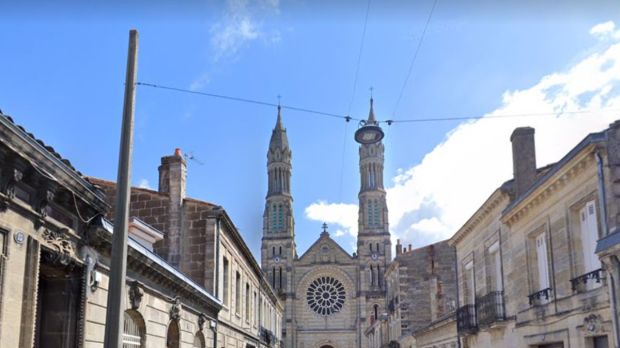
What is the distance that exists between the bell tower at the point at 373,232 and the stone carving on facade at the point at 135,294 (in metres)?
56.7

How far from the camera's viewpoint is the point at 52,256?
8492 mm

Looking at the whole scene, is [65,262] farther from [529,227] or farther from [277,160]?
[277,160]

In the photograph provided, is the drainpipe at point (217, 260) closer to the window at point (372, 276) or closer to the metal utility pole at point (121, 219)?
the metal utility pole at point (121, 219)

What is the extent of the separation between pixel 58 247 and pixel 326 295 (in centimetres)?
6606

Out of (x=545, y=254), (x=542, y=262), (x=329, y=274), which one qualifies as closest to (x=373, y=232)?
(x=329, y=274)

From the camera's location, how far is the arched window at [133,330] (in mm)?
12039

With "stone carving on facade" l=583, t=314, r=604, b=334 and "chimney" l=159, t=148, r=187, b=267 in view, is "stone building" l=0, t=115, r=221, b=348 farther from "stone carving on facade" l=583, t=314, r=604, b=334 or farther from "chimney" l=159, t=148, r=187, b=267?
"stone carving on facade" l=583, t=314, r=604, b=334

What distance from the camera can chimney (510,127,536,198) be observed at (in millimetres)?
17781

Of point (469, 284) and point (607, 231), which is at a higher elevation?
point (469, 284)

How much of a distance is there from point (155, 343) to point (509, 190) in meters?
9.77

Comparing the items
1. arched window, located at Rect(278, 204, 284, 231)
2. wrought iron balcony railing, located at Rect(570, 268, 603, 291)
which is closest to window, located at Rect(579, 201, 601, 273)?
wrought iron balcony railing, located at Rect(570, 268, 603, 291)

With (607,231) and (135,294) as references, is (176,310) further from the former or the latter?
(607,231)

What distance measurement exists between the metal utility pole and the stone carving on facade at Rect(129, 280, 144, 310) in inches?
209

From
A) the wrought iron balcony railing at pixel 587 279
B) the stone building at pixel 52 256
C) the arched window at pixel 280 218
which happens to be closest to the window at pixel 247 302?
the stone building at pixel 52 256
